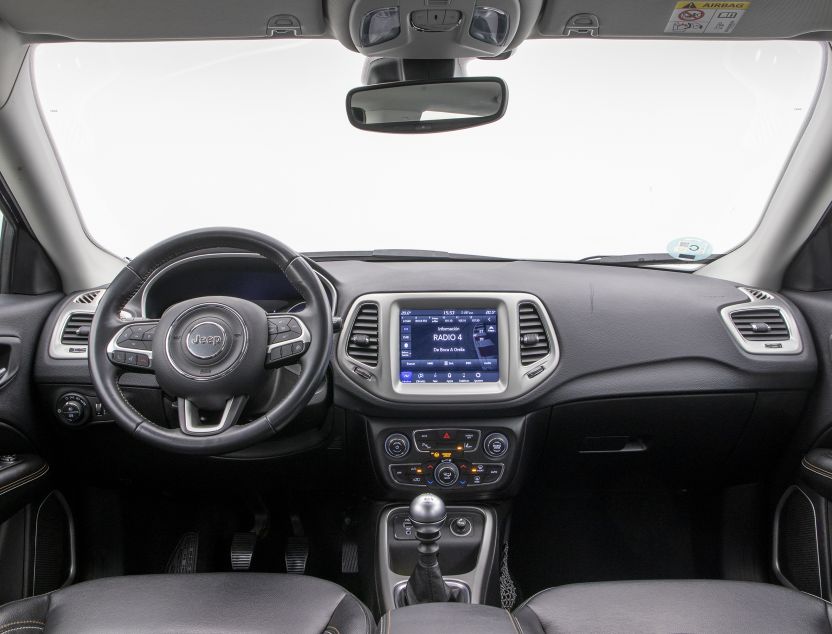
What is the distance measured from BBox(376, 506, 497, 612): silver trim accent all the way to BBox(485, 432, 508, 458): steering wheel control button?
0.25 metres

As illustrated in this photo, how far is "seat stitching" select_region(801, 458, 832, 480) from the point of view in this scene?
2.20 metres

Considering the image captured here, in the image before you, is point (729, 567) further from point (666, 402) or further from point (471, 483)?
point (471, 483)

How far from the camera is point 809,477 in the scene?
233cm

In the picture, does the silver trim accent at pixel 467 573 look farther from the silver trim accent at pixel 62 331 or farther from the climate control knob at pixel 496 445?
the silver trim accent at pixel 62 331

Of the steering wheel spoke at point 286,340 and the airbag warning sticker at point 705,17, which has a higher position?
the airbag warning sticker at point 705,17

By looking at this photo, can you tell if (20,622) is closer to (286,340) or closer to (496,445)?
(286,340)

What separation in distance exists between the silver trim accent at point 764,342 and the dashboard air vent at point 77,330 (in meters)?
2.16

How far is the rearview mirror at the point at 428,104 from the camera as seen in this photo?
2.17 m

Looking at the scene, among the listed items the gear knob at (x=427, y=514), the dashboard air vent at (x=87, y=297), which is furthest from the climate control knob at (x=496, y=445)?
the dashboard air vent at (x=87, y=297)

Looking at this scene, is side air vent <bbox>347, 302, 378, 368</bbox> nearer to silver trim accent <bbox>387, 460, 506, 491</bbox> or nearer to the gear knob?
silver trim accent <bbox>387, 460, 506, 491</bbox>

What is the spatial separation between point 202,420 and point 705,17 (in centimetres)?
183

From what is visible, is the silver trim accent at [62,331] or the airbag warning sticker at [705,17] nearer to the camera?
the airbag warning sticker at [705,17]

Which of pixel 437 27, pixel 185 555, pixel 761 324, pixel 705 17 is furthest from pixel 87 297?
pixel 761 324


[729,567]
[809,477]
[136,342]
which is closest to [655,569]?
[729,567]
